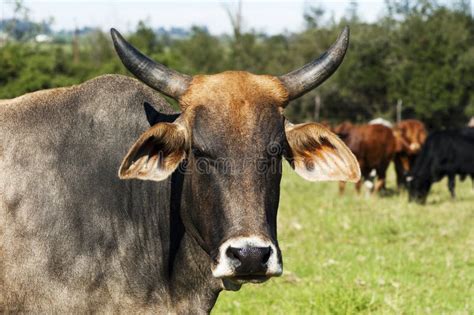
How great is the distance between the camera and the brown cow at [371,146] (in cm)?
1917

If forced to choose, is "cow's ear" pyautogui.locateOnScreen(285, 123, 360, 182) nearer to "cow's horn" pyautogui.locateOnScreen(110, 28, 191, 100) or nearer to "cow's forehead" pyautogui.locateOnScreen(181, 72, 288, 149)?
"cow's forehead" pyautogui.locateOnScreen(181, 72, 288, 149)

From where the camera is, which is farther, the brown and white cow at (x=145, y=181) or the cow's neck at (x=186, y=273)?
the cow's neck at (x=186, y=273)

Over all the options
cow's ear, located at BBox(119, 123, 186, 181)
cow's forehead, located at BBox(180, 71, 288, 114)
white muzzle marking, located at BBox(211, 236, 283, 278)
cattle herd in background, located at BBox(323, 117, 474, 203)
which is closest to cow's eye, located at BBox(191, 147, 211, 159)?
cow's ear, located at BBox(119, 123, 186, 181)

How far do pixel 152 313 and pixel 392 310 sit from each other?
2890mm

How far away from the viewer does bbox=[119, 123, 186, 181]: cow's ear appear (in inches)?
169

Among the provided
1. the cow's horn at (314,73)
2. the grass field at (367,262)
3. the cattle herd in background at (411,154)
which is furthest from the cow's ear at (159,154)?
the cattle herd in background at (411,154)

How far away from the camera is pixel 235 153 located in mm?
4141

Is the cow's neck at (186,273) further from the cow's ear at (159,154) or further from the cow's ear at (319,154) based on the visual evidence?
the cow's ear at (319,154)

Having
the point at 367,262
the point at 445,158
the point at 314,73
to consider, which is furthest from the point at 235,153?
the point at 445,158

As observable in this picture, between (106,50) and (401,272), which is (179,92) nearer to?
(401,272)

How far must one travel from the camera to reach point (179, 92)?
4516 millimetres

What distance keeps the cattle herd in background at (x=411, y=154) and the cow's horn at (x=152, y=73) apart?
43.5 ft

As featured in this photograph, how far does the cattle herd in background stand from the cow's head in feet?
42.2

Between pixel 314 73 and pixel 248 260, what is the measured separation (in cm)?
139
